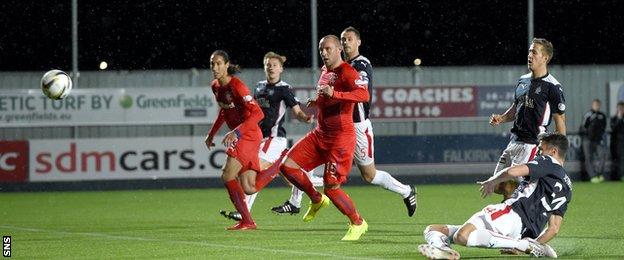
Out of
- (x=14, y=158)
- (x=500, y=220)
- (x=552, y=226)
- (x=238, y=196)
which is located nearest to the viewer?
(x=500, y=220)

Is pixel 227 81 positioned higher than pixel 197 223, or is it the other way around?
pixel 227 81

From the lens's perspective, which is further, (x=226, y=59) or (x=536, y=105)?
(x=226, y=59)

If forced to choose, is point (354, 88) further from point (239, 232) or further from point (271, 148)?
point (271, 148)

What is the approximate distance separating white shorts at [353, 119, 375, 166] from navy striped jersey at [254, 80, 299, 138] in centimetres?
257

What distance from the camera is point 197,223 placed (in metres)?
16.1

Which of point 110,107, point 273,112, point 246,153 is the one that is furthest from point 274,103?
point 110,107

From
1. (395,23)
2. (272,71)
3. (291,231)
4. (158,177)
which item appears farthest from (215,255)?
(395,23)

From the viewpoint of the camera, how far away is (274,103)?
17.3 m

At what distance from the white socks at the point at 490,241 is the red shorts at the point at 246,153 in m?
4.62

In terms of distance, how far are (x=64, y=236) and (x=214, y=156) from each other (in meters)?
12.8

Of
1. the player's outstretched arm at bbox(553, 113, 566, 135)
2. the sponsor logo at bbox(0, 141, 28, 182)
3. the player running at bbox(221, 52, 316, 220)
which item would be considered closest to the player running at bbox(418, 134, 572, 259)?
the player's outstretched arm at bbox(553, 113, 566, 135)

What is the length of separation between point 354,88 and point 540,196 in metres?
2.64

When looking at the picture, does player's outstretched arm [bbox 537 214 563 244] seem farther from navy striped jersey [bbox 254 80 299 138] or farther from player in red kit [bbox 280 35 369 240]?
navy striped jersey [bbox 254 80 299 138]

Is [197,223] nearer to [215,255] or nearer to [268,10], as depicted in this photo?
[215,255]
